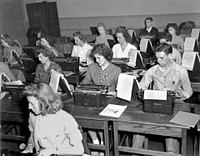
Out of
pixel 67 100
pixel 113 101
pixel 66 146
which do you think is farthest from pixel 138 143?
pixel 66 146

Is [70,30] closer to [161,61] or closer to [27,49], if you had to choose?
[27,49]

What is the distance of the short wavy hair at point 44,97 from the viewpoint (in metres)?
1.86

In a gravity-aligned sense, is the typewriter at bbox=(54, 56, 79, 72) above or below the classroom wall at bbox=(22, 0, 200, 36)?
below

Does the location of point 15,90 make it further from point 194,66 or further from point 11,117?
point 194,66

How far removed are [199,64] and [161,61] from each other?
79 centimetres

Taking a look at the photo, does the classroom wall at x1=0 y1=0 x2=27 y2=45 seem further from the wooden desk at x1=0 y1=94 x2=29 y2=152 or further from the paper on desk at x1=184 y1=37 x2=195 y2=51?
the paper on desk at x1=184 y1=37 x2=195 y2=51

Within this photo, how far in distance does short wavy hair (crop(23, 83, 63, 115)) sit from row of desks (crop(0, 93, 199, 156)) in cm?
53

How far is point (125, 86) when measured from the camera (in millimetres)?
2576

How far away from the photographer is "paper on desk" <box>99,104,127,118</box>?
237 cm

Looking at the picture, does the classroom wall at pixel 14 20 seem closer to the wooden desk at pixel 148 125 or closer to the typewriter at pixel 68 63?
the typewriter at pixel 68 63

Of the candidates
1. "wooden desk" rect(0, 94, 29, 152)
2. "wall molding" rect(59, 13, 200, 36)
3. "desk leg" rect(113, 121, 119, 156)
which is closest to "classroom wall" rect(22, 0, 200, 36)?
"wall molding" rect(59, 13, 200, 36)

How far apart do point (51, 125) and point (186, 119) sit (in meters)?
1.05

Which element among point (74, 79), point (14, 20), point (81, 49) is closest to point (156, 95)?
point (74, 79)

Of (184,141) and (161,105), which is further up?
(161,105)
